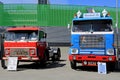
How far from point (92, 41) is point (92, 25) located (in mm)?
948

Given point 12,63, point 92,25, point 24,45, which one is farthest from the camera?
point 24,45

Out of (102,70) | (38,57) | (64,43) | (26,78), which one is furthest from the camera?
(64,43)

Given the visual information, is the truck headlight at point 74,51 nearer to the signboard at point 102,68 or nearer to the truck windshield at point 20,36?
the signboard at point 102,68

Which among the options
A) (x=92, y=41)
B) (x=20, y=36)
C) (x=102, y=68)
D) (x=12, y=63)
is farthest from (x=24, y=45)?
(x=102, y=68)

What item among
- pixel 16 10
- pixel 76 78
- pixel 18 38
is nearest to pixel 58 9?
pixel 16 10

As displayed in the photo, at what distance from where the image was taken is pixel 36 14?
54.5 m

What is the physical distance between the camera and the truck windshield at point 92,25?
17.4m

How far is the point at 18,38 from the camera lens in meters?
19.1

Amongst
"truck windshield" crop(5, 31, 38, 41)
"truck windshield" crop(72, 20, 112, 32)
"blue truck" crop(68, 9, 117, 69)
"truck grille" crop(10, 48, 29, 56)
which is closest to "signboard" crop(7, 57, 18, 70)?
"truck grille" crop(10, 48, 29, 56)

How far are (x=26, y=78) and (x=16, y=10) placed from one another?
40.9 meters

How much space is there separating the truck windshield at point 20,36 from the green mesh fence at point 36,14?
111 ft

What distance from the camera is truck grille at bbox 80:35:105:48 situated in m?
17.1

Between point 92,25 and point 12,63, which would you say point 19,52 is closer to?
point 12,63

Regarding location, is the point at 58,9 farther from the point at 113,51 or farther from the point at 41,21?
the point at 113,51
